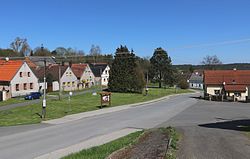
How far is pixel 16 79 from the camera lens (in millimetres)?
→ 57438

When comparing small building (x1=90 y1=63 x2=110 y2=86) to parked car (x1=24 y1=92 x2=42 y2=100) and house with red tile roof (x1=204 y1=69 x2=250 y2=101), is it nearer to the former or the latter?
house with red tile roof (x1=204 y1=69 x2=250 y2=101)

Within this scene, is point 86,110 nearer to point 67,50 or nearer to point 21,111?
point 21,111

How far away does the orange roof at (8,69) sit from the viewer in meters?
56.5

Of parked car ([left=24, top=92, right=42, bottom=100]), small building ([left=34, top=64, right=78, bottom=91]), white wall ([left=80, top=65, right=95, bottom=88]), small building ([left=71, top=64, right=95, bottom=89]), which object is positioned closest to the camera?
parked car ([left=24, top=92, right=42, bottom=100])

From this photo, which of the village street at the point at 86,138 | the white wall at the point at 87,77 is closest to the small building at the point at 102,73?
the white wall at the point at 87,77

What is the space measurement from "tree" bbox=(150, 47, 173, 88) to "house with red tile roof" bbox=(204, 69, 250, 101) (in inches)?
1370

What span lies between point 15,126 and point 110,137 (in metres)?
10.2

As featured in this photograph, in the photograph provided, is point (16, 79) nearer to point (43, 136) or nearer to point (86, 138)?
point (43, 136)

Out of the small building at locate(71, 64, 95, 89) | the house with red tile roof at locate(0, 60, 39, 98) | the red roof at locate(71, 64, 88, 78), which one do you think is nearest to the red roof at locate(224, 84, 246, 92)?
the small building at locate(71, 64, 95, 89)

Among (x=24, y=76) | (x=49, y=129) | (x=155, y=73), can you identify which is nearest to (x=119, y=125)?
(x=49, y=129)

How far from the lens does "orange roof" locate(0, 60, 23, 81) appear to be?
5654 cm

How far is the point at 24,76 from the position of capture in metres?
59.7

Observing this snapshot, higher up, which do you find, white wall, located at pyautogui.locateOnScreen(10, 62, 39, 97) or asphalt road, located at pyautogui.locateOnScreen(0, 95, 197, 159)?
white wall, located at pyautogui.locateOnScreen(10, 62, 39, 97)

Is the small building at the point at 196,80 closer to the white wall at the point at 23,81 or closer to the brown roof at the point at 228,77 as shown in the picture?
the brown roof at the point at 228,77
